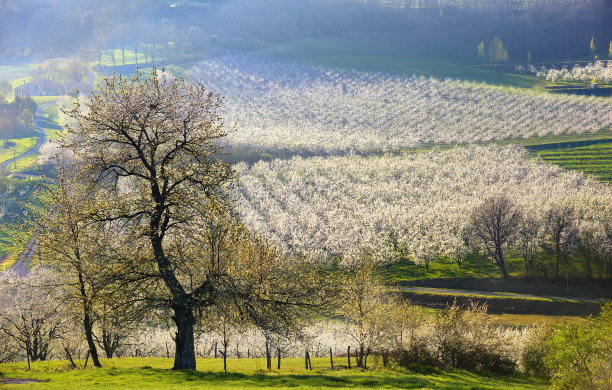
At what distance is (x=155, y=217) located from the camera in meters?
32.6

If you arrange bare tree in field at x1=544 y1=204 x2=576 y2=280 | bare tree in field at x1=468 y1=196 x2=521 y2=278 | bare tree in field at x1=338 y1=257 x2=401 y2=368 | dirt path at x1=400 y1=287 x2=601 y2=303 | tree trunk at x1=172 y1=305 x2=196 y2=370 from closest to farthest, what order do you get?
tree trunk at x1=172 y1=305 x2=196 y2=370, bare tree in field at x1=338 y1=257 x2=401 y2=368, dirt path at x1=400 y1=287 x2=601 y2=303, bare tree in field at x1=544 y1=204 x2=576 y2=280, bare tree in field at x1=468 y1=196 x2=521 y2=278

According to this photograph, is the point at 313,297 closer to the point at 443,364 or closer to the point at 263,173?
the point at 443,364

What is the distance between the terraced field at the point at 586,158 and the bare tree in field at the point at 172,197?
166 metres

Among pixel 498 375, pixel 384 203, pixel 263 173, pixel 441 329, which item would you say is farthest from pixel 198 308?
pixel 263 173

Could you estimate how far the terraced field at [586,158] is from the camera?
171 metres

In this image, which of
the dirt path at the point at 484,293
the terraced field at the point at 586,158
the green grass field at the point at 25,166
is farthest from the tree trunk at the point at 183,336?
the green grass field at the point at 25,166

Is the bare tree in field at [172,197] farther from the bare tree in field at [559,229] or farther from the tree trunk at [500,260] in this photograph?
the bare tree in field at [559,229]

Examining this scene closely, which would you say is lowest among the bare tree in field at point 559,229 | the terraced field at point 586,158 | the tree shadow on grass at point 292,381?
the tree shadow on grass at point 292,381

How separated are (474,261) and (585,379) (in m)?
85.0

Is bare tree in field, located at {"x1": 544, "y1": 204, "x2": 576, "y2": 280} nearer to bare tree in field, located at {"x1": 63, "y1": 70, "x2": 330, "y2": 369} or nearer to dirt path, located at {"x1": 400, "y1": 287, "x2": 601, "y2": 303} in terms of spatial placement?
dirt path, located at {"x1": 400, "y1": 287, "x2": 601, "y2": 303}

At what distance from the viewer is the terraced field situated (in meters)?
171

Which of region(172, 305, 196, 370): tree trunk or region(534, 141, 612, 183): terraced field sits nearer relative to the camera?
region(172, 305, 196, 370): tree trunk

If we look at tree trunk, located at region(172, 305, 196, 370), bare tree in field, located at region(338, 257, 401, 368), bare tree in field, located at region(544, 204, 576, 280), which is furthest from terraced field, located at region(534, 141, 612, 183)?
tree trunk, located at region(172, 305, 196, 370)

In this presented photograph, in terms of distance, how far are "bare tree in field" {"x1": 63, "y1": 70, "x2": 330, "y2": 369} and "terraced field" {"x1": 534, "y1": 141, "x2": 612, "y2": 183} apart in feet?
544
